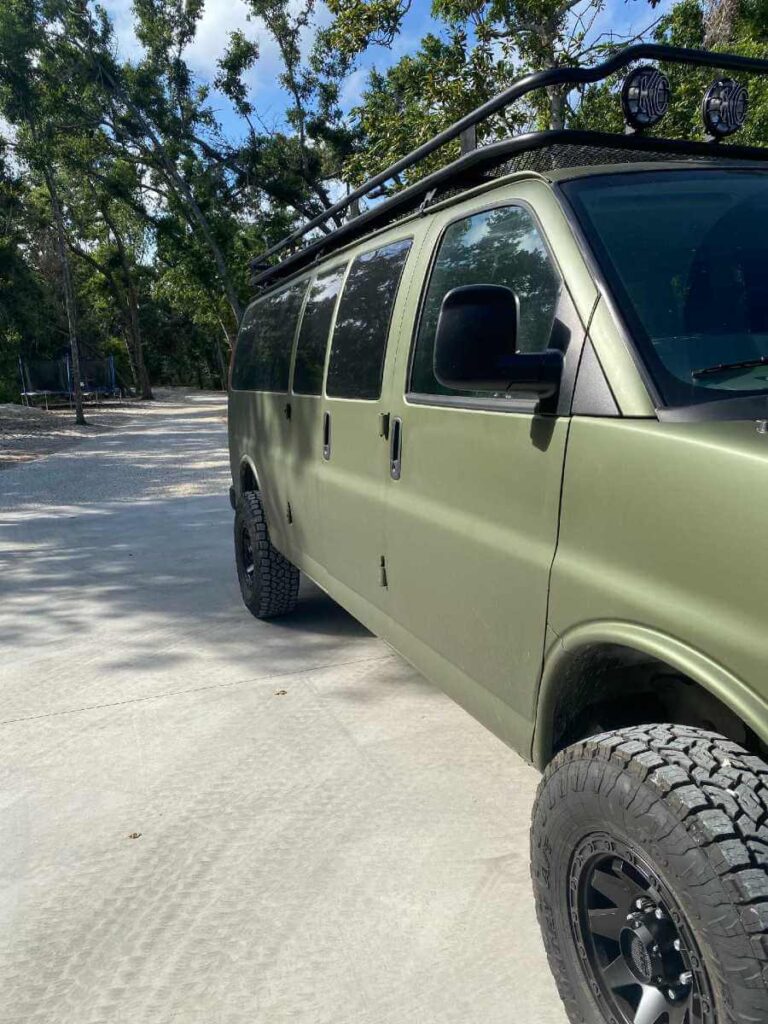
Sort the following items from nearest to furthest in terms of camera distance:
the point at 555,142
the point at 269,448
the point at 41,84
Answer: the point at 555,142 < the point at 269,448 < the point at 41,84

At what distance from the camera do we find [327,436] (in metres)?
3.79

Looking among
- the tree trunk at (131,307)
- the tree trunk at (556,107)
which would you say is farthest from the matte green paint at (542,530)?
the tree trunk at (131,307)

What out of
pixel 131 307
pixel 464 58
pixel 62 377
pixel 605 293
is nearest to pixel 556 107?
pixel 464 58

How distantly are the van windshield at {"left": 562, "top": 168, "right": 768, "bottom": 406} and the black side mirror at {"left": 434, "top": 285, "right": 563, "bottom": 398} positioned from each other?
0.74 ft

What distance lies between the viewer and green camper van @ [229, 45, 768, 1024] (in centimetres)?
160

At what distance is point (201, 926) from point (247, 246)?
85.5ft

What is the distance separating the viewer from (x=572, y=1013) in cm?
198

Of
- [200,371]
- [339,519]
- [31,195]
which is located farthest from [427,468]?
[200,371]

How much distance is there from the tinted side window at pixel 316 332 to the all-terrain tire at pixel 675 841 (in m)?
2.45

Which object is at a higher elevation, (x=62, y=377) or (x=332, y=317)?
(x=332, y=317)

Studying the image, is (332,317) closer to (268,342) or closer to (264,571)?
(268,342)

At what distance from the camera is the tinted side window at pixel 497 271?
2.30 meters

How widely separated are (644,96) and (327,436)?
1812 millimetres

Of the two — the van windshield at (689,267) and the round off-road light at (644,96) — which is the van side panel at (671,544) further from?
the round off-road light at (644,96)
